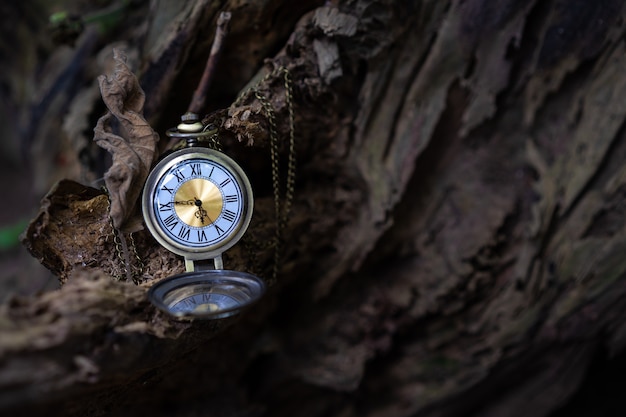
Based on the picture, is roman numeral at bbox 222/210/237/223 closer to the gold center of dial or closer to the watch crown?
the gold center of dial

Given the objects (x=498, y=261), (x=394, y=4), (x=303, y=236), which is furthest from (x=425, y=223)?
(x=394, y=4)

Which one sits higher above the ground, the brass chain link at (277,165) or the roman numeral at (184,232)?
the brass chain link at (277,165)

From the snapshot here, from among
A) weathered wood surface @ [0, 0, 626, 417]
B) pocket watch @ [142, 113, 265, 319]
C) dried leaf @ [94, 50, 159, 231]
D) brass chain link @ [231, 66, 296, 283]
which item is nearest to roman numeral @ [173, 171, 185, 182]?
pocket watch @ [142, 113, 265, 319]

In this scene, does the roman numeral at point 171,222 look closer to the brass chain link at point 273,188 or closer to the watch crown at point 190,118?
the brass chain link at point 273,188

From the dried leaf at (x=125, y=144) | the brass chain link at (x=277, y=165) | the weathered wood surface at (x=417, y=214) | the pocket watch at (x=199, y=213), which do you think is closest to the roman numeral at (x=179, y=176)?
the pocket watch at (x=199, y=213)

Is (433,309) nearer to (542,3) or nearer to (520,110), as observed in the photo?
(520,110)

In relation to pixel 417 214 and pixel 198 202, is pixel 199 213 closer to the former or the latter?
pixel 198 202
